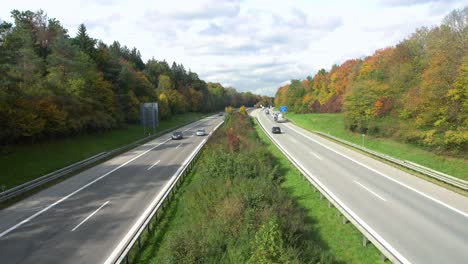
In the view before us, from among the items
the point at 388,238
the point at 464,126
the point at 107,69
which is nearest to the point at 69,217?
the point at 388,238

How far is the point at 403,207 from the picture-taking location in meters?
16.2

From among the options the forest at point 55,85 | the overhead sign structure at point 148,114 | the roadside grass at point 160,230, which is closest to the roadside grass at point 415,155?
the roadside grass at point 160,230

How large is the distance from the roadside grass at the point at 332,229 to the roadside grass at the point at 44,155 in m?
18.3

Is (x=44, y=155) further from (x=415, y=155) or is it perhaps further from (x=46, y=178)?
(x=415, y=155)

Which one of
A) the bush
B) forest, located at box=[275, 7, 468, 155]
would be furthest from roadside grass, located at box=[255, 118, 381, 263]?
forest, located at box=[275, 7, 468, 155]

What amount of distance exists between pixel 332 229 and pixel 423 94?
22502 millimetres

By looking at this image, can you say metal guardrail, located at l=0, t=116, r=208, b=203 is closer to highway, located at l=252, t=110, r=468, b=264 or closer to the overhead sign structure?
the overhead sign structure

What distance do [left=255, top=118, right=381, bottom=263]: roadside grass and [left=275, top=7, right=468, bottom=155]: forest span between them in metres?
15.0

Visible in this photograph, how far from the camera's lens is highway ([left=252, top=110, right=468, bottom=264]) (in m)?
11.7

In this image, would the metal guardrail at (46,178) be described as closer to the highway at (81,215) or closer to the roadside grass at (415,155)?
the highway at (81,215)

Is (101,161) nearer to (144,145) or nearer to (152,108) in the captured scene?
(144,145)

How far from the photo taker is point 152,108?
164 ft

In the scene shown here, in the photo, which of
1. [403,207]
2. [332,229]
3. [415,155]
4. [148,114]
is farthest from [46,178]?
[415,155]

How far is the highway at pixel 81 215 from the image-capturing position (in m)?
12.0
